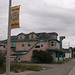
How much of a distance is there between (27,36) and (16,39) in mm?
3395

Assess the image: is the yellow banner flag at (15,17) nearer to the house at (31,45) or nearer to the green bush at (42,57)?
the green bush at (42,57)

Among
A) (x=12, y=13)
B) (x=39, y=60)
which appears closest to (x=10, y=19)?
(x=12, y=13)

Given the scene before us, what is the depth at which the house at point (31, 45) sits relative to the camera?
1395 inches

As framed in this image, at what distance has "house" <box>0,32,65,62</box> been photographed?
35.4 meters

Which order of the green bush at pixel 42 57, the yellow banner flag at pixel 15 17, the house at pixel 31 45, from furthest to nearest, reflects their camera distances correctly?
the house at pixel 31 45 → the green bush at pixel 42 57 → the yellow banner flag at pixel 15 17

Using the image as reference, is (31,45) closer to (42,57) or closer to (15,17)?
(42,57)

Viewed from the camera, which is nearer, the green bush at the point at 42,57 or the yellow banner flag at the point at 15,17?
the yellow banner flag at the point at 15,17

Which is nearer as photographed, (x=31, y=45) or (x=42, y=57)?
(x=42, y=57)

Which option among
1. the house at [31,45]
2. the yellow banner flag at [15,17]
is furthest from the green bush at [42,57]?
the yellow banner flag at [15,17]

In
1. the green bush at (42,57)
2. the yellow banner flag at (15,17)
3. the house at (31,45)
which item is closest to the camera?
the yellow banner flag at (15,17)

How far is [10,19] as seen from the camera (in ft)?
30.0

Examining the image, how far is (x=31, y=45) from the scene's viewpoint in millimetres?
39812

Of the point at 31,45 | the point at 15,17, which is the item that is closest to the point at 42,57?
the point at 31,45

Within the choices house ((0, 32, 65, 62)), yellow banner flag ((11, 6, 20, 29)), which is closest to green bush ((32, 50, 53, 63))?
house ((0, 32, 65, 62))
